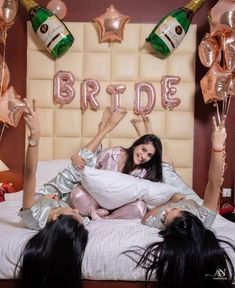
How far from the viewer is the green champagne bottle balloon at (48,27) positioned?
301 centimetres

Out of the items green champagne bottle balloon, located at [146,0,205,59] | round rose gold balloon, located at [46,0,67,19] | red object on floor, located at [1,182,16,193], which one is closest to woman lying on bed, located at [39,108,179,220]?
red object on floor, located at [1,182,16,193]

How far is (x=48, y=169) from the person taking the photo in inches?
118

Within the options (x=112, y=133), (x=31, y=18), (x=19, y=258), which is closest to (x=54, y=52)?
(x=31, y=18)

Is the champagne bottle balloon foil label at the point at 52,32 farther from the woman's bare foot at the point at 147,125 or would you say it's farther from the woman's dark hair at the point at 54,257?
the woman's dark hair at the point at 54,257

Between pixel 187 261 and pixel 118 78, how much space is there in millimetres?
1984

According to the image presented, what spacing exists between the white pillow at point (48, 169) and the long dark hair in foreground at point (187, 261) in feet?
4.53

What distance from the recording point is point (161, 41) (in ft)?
10.0

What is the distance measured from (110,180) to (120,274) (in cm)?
59

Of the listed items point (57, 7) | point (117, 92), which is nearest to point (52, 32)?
point (57, 7)

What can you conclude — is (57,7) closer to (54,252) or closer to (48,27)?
(48,27)

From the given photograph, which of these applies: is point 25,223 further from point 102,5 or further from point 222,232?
A: point 102,5

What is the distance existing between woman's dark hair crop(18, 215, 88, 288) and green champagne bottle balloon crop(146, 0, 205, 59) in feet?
6.15

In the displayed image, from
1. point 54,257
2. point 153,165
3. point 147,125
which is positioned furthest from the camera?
point 147,125

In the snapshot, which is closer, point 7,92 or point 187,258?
point 187,258
